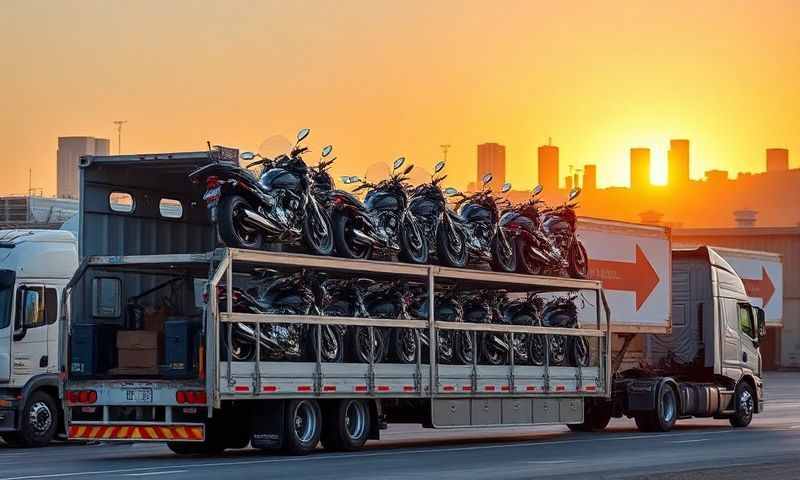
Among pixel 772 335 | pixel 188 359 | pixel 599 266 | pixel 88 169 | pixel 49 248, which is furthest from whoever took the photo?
pixel 772 335

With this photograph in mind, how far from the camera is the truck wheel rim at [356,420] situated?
22.9 m

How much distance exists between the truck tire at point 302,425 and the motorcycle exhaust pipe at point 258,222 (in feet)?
7.48

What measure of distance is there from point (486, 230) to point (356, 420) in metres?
5.02

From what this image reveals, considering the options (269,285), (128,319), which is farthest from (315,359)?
(128,319)

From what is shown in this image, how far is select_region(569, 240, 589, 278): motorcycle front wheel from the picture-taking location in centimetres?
2867

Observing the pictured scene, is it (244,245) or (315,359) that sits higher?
(244,245)

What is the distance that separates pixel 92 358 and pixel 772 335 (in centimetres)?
6374

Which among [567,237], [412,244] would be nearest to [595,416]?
[567,237]

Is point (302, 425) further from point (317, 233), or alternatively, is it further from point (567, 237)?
point (567, 237)

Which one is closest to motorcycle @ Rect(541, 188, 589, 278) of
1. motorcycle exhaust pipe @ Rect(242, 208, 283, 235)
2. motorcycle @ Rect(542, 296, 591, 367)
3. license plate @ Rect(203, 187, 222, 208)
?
motorcycle @ Rect(542, 296, 591, 367)

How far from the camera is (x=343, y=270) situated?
895 inches

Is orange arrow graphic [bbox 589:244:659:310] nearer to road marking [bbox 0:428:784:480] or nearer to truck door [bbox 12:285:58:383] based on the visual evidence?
road marking [bbox 0:428:784:480]

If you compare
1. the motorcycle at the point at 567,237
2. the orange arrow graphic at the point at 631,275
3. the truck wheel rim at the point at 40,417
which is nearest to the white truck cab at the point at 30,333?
the truck wheel rim at the point at 40,417

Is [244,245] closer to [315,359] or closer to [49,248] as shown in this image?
[315,359]
